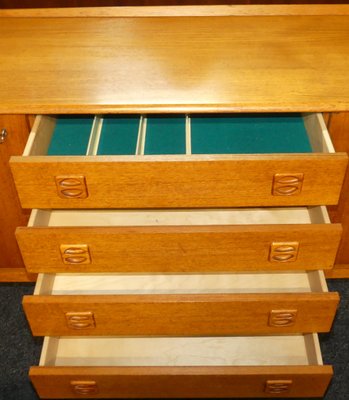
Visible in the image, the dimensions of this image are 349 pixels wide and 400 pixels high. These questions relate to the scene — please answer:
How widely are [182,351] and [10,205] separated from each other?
0.55 m

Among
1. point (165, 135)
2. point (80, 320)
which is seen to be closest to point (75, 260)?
point (80, 320)

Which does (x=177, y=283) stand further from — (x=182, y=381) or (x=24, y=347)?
(x=24, y=347)

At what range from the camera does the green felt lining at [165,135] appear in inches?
54.3

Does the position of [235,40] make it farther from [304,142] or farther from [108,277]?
[108,277]

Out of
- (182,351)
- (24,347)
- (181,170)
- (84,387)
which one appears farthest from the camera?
(24,347)

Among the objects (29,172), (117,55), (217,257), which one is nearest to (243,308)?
(217,257)

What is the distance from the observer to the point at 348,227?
155 centimetres

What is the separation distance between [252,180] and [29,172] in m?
0.45

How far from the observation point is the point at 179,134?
56.2 inches

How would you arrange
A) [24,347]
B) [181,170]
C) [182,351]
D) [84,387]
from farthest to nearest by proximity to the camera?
1. [24,347]
2. [182,351]
3. [84,387]
4. [181,170]

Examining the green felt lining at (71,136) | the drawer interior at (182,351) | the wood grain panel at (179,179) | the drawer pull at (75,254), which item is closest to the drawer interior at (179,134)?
the green felt lining at (71,136)

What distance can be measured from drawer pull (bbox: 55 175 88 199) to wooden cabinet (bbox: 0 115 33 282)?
0.19 meters

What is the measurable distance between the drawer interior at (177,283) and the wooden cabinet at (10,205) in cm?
20

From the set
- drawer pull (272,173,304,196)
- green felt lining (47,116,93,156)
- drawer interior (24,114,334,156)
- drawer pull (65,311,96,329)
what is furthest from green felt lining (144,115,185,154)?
drawer pull (65,311,96,329)
